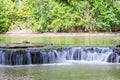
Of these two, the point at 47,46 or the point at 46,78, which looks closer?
the point at 46,78

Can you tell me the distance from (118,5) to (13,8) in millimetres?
10267

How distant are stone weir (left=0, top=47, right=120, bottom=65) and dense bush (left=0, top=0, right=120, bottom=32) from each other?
1850 cm

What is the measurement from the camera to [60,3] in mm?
41406

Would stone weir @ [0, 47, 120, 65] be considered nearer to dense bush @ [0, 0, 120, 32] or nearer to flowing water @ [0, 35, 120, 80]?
flowing water @ [0, 35, 120, 80]

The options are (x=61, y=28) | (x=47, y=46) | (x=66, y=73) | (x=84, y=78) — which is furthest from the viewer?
(x=61, y=28)

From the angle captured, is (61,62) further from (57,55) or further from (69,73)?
(69,73)

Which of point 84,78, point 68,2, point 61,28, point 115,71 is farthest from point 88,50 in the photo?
point 68,2

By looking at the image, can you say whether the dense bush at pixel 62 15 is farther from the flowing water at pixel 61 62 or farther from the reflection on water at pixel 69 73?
the reflection on water at pixel 69 73

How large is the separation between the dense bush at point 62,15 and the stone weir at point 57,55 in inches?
728

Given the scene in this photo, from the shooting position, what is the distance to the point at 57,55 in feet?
64.8

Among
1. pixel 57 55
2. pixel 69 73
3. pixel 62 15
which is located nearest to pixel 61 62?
pixel 57 55

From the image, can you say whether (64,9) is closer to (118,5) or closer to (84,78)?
(118,5)

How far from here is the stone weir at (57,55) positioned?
746 inches

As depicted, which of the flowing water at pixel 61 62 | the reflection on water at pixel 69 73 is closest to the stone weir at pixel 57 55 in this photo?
the flowing water at pixel 61 62
